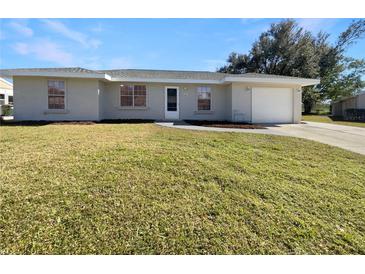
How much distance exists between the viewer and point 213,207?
354 cm

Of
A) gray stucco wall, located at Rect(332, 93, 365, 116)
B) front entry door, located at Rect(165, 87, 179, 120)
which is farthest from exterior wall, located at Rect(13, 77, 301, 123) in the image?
gray stucco wall, located at Rect(332, 93, 365, 116)

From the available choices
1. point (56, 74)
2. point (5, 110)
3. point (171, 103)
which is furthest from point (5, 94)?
point (171, 103)

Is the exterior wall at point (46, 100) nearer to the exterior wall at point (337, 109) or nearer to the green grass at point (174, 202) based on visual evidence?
the green grass at point (174, 202)

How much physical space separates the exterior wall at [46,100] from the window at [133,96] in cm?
174

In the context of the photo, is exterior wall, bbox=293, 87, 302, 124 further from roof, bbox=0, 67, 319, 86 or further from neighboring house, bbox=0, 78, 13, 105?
neighboring house, bbox=0, 78, 13, 105

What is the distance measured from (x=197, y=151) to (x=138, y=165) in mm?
1701

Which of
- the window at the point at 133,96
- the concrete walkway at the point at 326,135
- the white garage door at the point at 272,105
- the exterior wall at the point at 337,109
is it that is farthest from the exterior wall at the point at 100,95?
the exterior wall at the point at 337,109

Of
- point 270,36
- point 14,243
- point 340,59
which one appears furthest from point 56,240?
point 340,59

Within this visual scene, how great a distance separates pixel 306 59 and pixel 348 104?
25.3ft

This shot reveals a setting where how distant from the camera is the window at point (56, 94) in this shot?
13.9 meters

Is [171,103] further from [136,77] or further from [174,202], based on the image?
[174,202]

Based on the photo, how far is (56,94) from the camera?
14.0 metres

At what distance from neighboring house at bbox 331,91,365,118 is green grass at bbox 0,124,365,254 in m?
26.8

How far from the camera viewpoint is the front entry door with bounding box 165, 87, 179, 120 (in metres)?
15.5
